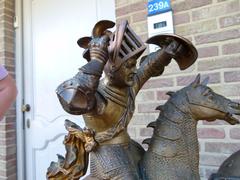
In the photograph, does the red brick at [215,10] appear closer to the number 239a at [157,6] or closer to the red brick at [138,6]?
the number 239a at [157,6]

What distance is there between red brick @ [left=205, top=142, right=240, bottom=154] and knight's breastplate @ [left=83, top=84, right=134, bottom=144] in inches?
33.5

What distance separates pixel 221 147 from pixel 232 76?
35 centimetres

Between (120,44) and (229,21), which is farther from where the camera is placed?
(229,21)

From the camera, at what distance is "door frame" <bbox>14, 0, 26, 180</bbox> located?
7.43ft

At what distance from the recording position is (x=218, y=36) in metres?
1.28

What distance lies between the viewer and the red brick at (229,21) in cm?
123

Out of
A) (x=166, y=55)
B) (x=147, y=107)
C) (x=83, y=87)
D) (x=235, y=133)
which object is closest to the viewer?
(x=83, y=87)

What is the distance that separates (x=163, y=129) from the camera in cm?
60

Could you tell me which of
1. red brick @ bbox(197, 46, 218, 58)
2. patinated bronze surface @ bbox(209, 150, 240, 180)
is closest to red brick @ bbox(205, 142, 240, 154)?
red brick @ bbox(197, 46, 218, 58)

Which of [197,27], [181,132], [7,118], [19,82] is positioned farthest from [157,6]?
[7,118]

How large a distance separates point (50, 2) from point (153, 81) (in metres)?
1.20

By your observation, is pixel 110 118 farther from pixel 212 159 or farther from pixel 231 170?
pixel 212 159

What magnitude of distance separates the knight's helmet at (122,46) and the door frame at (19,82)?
77.0 inches

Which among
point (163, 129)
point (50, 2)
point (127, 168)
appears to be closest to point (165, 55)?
point (163, 129)
